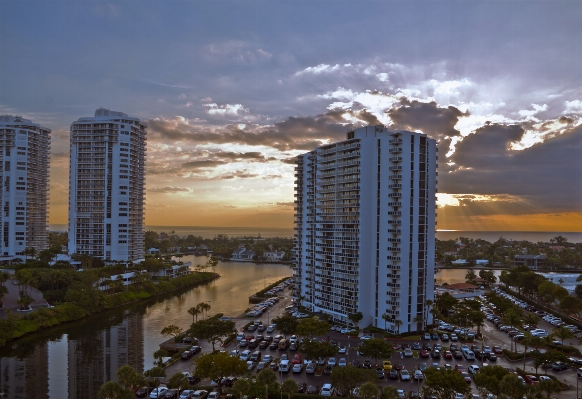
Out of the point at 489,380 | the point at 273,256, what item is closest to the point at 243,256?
the point at 273,256

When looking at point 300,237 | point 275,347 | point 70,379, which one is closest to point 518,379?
point 275,347

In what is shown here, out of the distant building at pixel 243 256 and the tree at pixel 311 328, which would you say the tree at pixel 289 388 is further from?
the distant building at pixel 243 256

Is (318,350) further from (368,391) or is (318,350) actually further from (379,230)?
(379,230)

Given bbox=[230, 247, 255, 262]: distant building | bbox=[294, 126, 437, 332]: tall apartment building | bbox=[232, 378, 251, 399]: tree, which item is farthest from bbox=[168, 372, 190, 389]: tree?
bbox=[230, 247, 255, 262]: distant building

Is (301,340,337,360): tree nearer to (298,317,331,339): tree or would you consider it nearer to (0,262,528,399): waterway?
(298,317,331,339): tree

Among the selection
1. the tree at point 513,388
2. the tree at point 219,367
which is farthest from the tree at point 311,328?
the tree at point 513,388
